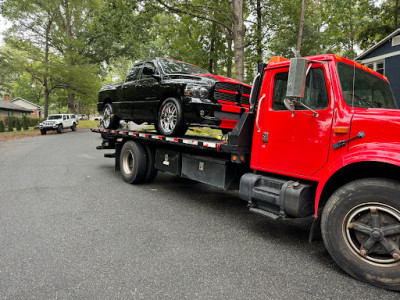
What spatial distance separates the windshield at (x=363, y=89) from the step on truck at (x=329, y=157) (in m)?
0.01

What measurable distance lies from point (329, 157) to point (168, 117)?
3.42 m

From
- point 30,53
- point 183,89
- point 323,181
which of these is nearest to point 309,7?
point 183,89

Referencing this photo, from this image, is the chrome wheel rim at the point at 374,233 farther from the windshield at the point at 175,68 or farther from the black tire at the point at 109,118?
the black tire at the point at 109,118

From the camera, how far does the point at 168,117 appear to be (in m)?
5.61

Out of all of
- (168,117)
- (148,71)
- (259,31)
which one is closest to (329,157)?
(168,117)

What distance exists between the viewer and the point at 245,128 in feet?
12.5

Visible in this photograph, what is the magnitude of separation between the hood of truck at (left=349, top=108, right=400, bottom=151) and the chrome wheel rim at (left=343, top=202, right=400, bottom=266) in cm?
56

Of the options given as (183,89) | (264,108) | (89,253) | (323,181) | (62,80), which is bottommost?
(89,253)

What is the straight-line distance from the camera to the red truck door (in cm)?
305

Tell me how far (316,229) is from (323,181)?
565 millimetres

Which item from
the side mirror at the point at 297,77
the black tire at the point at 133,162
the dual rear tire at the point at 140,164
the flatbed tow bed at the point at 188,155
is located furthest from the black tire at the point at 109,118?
the side mirror at the point at 297,77

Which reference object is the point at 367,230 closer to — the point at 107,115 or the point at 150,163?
the point at 150,163

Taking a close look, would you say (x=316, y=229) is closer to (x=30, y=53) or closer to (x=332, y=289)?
(x=332, y=289)

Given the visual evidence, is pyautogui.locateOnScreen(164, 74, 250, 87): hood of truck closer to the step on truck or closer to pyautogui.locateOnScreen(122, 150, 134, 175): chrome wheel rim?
the step on truck
